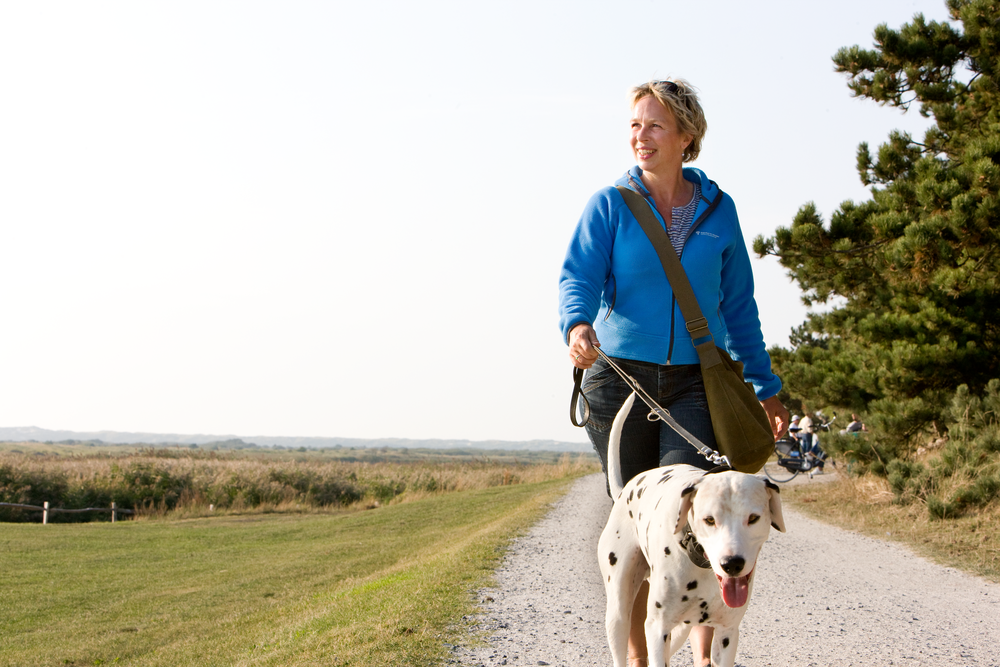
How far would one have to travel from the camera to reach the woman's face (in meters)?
3.17

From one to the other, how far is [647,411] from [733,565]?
865mm

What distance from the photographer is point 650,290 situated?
3047mm

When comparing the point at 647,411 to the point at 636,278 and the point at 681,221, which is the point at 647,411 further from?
the point at 681,221

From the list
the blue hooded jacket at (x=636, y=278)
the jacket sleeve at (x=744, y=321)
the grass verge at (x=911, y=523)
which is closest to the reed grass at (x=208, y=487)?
the grass verge at (x=911, y=523)

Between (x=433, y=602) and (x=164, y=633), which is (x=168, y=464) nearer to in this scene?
(x=164, y=633)

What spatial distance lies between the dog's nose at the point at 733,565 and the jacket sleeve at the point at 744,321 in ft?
4.06

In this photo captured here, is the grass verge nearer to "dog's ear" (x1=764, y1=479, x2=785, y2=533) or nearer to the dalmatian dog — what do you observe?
the dalmatian dog

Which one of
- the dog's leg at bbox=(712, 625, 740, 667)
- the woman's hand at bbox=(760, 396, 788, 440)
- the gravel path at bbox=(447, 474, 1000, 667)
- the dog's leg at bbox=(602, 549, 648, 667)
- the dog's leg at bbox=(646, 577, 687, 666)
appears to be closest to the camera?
the dog's leg at bbox=(646, 577, 687, 666)

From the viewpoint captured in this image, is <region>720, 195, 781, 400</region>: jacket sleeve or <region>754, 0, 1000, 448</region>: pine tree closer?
<region>720, 195, 781, 400</region>: jacket sleeve

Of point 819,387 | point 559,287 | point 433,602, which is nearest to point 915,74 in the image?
point 819,387

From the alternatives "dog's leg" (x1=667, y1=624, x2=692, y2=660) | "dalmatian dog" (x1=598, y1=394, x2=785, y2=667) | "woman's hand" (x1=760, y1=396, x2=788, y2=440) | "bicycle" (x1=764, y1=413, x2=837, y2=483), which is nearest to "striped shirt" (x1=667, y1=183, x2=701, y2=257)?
"dalmatian dog" (x1=598, y1=394, x2=785, y2=667)

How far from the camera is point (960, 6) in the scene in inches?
488

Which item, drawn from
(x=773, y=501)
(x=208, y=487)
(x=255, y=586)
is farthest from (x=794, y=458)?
(x=208, y=487)

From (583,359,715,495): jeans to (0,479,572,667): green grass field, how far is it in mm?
2291
